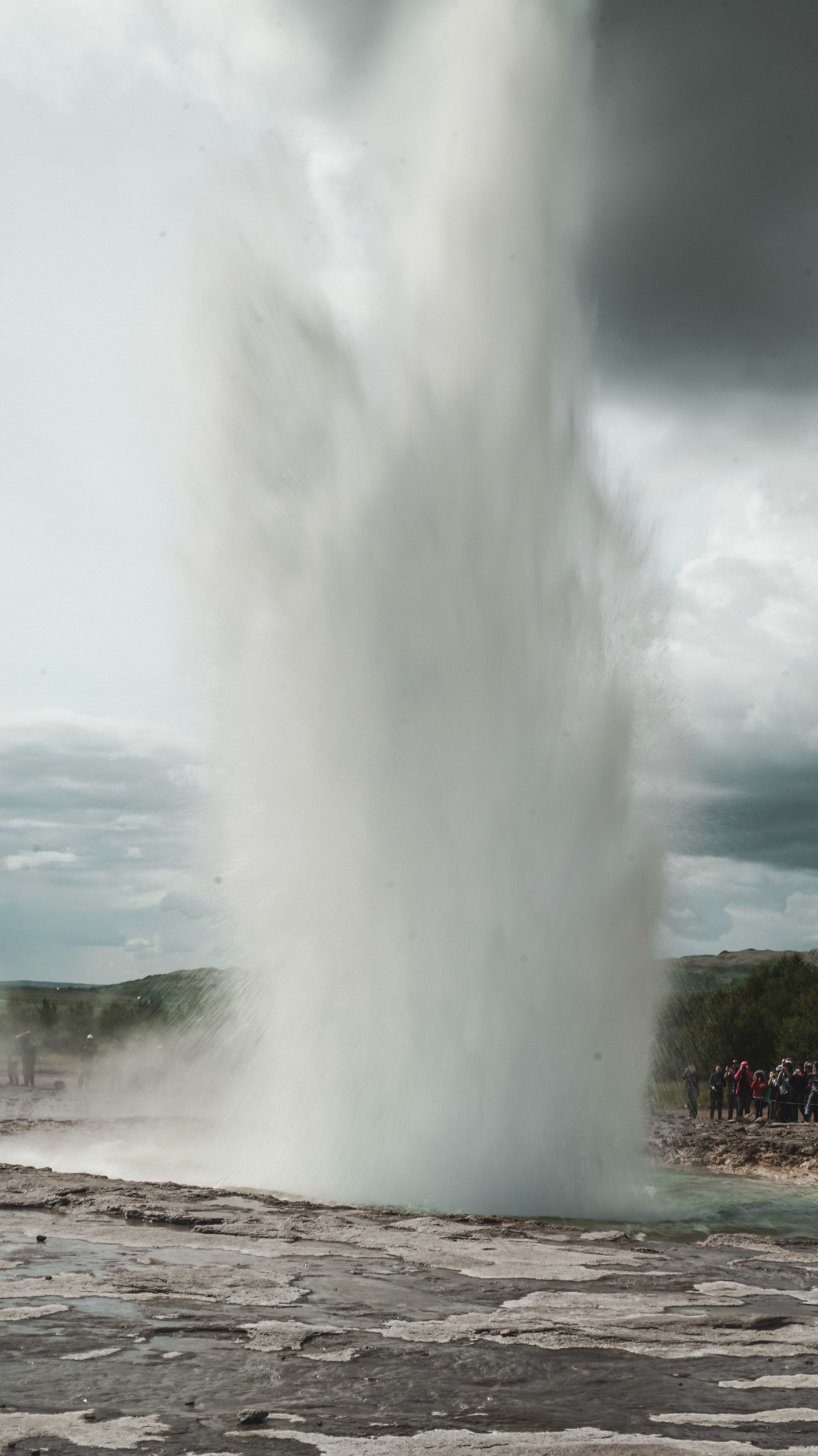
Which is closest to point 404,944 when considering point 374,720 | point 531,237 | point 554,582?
point 374,720

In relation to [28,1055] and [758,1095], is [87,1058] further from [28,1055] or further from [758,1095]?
[758,1095]

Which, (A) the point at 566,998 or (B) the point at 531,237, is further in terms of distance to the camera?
(B) the point at 531,237

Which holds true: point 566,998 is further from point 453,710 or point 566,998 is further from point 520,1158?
point 453,710

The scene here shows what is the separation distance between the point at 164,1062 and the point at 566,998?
19376 millimetres

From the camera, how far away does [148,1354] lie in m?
6.01

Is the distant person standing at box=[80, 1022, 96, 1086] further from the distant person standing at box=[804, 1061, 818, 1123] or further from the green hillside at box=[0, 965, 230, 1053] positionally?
the distant person standing at box=[804, 1061, 818, 1123]

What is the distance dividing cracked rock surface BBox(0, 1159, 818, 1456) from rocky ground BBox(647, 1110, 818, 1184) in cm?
923

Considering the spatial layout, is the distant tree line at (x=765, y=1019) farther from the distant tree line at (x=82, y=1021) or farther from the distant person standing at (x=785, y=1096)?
the distant tree line at (x=82, y=1021)

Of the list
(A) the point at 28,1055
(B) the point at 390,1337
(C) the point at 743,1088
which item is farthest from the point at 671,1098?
(B) the point at 390,1337

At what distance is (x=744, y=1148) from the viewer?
2084 cm

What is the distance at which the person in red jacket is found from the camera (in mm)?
29891

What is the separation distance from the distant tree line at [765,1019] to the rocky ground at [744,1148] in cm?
2513

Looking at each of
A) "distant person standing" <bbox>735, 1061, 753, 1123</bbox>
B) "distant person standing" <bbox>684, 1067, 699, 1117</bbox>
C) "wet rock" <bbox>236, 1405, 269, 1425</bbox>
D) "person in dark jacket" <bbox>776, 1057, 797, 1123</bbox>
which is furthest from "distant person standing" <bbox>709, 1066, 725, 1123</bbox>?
"wet rock" <bbox>236, 1405, 269, 1425</bbox>

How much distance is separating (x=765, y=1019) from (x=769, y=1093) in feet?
144
